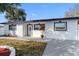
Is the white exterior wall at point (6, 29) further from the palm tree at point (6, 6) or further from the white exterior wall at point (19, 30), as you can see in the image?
the palm tree at point (6, 6)

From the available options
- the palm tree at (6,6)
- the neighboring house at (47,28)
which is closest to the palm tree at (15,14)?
the palm tree at (6,6)

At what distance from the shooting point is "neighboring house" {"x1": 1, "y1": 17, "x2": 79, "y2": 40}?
16.7 m

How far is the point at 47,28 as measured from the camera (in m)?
18.1

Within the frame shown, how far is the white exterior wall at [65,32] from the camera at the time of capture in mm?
16609

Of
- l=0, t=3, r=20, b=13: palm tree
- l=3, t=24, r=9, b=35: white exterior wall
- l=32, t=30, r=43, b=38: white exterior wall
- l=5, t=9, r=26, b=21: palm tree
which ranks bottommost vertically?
l=32, t=30, r=43, b=38: white exterior wall

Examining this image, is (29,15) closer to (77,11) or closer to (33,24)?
(33,24)

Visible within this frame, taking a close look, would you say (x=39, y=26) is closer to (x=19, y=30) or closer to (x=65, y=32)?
(x=19, y=30)

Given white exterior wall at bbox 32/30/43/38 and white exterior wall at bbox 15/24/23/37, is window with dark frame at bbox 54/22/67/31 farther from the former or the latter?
white exterior wall at bbox 15/24/23/37

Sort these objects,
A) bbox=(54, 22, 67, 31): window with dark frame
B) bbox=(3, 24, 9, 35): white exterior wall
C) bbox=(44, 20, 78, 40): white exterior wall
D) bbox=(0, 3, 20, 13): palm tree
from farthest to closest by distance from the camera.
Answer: bbox=(3, 24, 9, 35): white exterior wall < bbox=(54, 22, 67, 31): window with dark frame < bbox=(44, 20, 78, 40): white exterior wall < bbox=(0, 3, 20, 13): palm tree

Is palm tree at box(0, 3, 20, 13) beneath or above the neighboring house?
above

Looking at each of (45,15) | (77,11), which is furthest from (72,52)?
(77,11)

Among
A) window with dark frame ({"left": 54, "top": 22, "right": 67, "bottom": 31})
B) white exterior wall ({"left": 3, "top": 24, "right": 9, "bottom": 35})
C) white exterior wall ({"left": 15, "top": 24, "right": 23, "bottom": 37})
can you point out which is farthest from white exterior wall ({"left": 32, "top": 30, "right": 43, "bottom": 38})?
white exterior wall ({"left": 3, "top": 24, "right": 9, "bottom": 35})

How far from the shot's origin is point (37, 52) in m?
11.2

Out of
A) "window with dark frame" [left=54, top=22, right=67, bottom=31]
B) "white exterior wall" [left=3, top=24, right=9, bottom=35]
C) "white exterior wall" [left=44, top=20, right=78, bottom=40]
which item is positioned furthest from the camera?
"white exterior wall" [left=3, top=24, right=9, bottom=35]
